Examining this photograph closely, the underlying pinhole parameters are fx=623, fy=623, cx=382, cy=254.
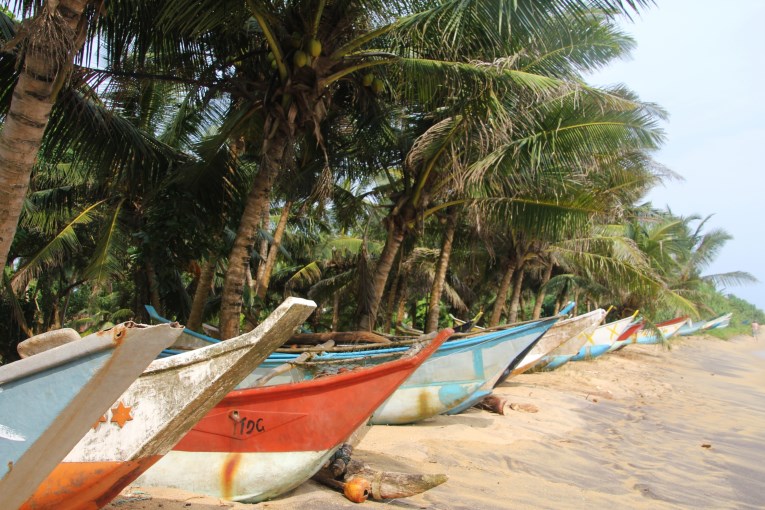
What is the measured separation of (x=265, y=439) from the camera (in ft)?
15.5

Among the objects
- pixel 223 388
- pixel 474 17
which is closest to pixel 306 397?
pixel 223 388

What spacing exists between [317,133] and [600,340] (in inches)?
578

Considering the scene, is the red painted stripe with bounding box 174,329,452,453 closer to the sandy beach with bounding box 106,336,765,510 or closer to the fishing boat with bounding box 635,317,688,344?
the sandy beach with bounding box 106,336,765,510

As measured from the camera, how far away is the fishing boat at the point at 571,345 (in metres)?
14.0

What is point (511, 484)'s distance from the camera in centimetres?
591

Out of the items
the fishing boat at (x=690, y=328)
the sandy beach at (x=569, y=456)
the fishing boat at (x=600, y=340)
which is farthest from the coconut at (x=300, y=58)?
the fishing boat at (x=690, y=328)

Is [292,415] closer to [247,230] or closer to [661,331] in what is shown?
[247,230]

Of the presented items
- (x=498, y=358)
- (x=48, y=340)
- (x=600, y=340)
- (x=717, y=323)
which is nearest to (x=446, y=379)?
(x=498, y=358)

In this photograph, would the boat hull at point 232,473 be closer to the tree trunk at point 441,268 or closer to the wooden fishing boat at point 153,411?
the wooden fishing boat at point 153,411

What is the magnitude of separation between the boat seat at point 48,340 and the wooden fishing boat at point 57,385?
0.35 meters

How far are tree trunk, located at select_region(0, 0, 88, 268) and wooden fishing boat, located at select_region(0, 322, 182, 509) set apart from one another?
2.96 metres

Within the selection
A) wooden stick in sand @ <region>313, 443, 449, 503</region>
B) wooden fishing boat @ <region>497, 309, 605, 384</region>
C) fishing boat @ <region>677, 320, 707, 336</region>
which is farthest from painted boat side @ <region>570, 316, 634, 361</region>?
fishing boat @ <region>677, 320, 707, 336</region>

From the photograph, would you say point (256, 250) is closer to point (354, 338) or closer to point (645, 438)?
point (354, 338)

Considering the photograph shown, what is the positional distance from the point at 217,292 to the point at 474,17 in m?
13.4
